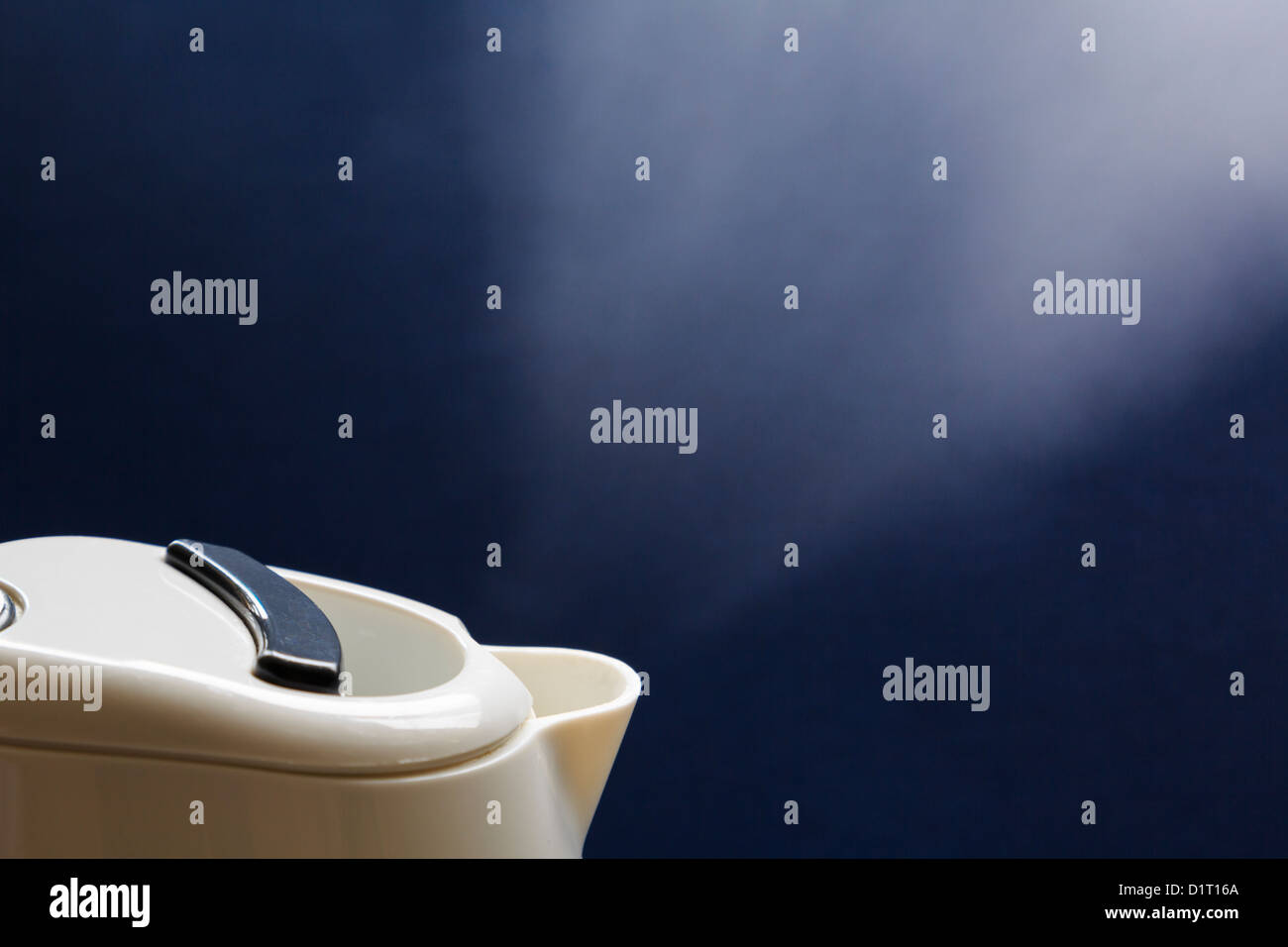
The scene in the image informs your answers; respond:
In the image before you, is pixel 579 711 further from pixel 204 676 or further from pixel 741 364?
pixel 741 364

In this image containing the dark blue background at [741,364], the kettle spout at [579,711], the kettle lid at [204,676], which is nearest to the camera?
the kettle lid at [204,676]

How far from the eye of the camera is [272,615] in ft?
2.66

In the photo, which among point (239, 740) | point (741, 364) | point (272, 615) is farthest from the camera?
point (741, 364)

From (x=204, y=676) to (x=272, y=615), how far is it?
16cm

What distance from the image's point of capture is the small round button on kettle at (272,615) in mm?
717

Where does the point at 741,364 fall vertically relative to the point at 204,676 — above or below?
above

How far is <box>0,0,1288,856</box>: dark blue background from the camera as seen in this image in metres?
1.61

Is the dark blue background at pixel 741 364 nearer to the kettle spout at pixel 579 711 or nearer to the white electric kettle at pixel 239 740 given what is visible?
the kettle spout at pixel 579 711

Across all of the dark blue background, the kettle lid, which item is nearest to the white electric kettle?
the kettle lid

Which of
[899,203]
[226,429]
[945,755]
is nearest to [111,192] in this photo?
[226,429]

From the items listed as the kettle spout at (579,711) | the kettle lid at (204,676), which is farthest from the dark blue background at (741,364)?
the kettle lid at (204,676)

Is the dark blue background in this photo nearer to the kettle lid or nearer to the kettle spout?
the kettle spout

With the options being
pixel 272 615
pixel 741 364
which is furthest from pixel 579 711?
pixel 741 364

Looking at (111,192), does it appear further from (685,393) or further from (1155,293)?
(1155,293)
